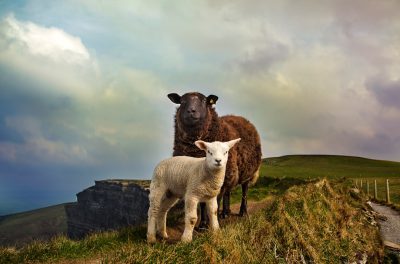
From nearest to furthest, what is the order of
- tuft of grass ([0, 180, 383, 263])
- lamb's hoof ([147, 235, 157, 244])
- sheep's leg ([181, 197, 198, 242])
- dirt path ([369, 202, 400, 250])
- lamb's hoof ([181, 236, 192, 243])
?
tuft of grass ([0, 180, 383, 263]) < lamb's hoof ([181, 236, 192, 243]) < sheep's leg ([181, 197, 198, 242]) < lamb's hoof ([147, 235, 157, 244]) < dirt path ([369, 202, 400, 250])

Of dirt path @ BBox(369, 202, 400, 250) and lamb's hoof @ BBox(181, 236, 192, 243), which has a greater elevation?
lamb's hoof @ BBox(181, 236, 192, 243)

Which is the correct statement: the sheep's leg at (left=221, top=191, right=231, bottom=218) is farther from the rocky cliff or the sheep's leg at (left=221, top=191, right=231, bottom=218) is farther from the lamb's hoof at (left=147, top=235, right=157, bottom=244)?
the rocky cliff

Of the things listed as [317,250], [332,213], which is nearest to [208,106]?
[317,250]

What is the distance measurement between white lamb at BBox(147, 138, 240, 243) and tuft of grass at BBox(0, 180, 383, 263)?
1.75 feet

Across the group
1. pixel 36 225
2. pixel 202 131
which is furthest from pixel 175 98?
pixel 36 225

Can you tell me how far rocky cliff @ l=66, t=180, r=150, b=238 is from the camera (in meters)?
101

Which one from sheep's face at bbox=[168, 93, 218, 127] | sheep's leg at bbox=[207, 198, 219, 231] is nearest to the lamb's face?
sheep's leg at bbox=[207, 198, 219, 231]

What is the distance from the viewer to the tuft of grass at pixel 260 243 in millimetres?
7879

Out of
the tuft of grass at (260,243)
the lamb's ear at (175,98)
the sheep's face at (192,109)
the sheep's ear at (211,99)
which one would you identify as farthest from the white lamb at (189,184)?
the sheep's ear at (211,99)

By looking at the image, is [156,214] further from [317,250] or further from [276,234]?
[317,250]

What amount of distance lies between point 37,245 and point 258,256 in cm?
576

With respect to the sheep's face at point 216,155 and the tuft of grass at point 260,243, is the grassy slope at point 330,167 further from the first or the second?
the sheep's face at point 216,155

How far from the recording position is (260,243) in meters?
10.0

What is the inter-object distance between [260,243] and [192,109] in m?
4.22
